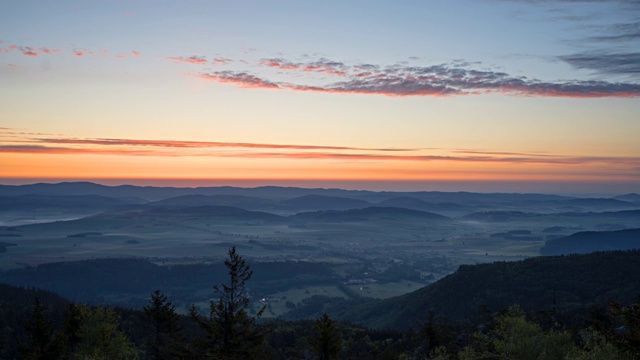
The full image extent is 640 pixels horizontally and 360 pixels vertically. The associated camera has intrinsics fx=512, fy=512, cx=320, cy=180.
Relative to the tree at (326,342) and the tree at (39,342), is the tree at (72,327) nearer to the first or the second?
the tree at (39,342)

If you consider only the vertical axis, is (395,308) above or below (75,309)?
below

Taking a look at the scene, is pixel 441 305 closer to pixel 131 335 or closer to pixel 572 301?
pixel 572 301

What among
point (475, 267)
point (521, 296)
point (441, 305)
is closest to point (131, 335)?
point (441, 305)

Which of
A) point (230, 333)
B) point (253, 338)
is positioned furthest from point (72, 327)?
point (253, 338)

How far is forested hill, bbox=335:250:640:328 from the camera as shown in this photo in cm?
11081

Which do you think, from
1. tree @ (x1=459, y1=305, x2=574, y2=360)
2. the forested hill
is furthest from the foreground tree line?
the forested hill

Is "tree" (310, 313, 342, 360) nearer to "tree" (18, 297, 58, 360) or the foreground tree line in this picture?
the foreground tree line

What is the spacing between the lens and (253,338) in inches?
1410

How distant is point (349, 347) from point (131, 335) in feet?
109

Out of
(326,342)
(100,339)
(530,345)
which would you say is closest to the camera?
(530,345)

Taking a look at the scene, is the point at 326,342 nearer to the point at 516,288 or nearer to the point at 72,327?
the point at 72,327

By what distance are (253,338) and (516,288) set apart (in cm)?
10645

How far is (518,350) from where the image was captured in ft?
120

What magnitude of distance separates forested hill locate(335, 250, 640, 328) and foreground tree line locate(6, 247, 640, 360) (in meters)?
52.2
